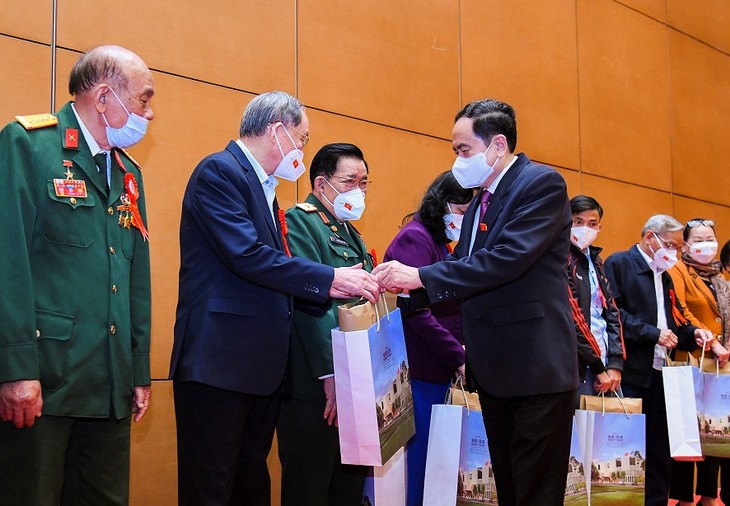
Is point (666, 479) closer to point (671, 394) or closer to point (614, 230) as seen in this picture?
point (671, 394)

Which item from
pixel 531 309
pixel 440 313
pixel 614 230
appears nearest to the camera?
pixel 531 309

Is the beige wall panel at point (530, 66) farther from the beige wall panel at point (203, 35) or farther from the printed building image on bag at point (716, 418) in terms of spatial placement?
the printed building image on bag at point (716, 418)

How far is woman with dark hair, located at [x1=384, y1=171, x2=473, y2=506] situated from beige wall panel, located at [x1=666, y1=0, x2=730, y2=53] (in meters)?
4.82

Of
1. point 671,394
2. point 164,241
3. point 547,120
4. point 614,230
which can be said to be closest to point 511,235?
point 164,241

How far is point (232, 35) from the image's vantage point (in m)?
3.88

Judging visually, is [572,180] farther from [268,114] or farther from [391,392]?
[391,392]

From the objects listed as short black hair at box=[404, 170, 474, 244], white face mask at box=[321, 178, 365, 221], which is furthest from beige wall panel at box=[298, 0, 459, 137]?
white face mask at box=[321, 178, 365, 221]

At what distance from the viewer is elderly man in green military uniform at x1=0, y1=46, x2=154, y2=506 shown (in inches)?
77.4

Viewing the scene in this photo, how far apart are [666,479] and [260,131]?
3164 mm

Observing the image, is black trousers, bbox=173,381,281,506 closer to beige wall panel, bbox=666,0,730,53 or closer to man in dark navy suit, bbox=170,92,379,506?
man in dark navy suit, bbox=170,92,379,506

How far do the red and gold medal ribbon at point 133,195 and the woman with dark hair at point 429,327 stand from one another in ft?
4.17

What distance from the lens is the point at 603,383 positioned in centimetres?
379

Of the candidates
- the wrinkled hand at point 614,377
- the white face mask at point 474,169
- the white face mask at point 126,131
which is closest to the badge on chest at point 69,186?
the white face mask at point 126,131

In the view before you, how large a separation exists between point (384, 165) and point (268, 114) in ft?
6.63
